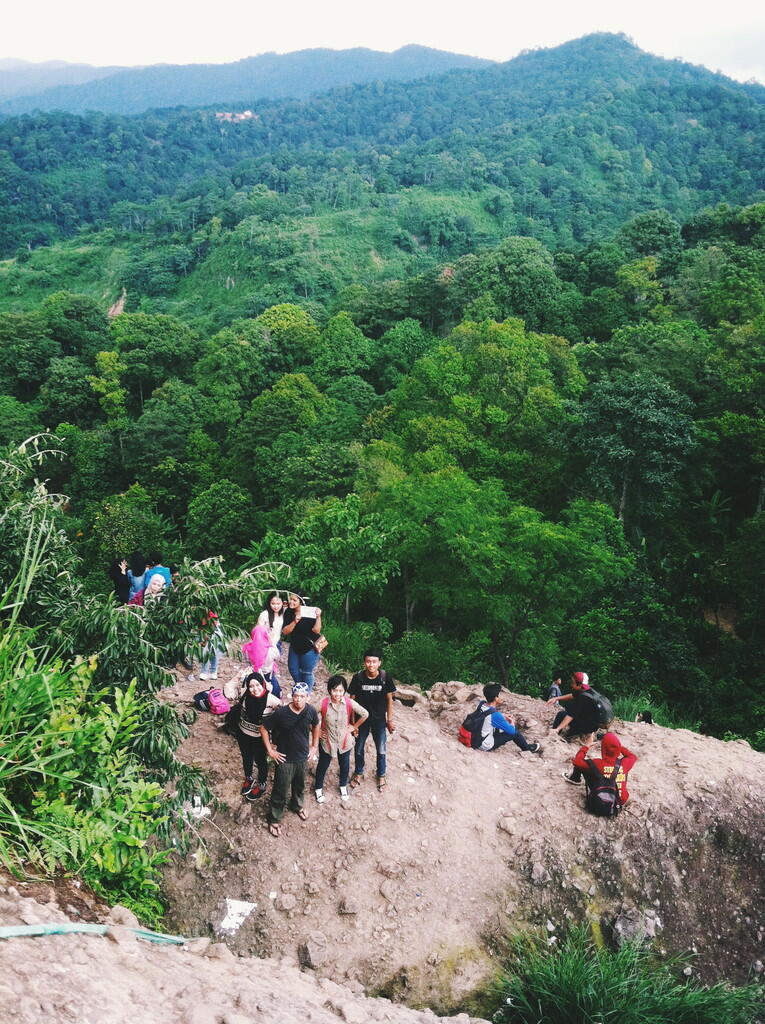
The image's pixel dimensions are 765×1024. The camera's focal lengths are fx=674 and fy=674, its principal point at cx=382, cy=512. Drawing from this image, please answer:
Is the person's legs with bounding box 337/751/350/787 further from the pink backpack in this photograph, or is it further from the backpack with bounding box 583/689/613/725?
the backpack with bounding box 583/689/613/725

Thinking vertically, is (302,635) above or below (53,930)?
below

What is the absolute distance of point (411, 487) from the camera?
16.7 meters

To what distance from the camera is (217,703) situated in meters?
8.54

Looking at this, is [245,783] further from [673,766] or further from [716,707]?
[716,707]

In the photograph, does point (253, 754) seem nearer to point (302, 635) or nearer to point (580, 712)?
point (302, 635)

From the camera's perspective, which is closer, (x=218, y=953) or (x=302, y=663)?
(x=218, y=953)

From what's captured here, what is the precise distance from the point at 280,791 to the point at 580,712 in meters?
4.18

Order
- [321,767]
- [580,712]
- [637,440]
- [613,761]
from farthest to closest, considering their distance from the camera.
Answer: [637,440]
[580,712]
[613,761]
[321,767]

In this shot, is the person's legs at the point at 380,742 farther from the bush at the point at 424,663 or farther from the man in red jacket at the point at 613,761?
the bush at the point at 424,663

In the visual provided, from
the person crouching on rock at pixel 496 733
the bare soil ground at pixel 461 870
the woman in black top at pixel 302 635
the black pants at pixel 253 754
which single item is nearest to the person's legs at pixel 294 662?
the woman in black top at pixel 302 635

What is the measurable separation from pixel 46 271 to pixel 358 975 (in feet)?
302

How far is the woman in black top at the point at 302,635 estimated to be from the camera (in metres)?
8.67

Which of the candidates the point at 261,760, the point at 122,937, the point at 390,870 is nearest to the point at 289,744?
the point at 261,760

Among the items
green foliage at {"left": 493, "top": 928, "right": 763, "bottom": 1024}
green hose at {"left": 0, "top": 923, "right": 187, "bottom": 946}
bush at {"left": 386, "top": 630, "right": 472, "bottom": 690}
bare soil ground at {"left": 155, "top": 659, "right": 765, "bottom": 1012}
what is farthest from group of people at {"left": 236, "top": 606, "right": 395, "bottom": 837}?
bush at {"left": 386, "top": 630, "right": 472, "bottom": 690}
